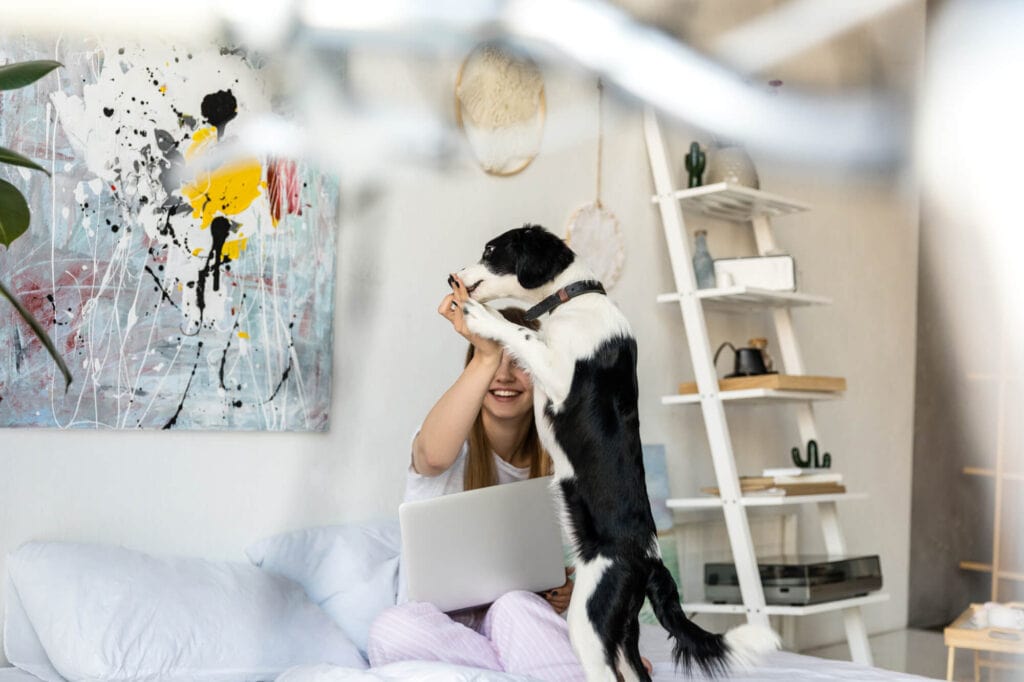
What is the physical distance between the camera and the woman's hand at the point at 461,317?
1.55m

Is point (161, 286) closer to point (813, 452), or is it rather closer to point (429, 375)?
point (429, 375)

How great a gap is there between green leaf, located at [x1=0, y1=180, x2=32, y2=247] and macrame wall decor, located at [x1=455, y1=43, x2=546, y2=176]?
4.20ft

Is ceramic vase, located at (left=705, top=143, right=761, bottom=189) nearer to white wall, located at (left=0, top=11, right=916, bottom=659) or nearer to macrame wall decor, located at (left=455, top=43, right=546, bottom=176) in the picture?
white wall, located at (left=0, top=11, right=916, bottom=659)

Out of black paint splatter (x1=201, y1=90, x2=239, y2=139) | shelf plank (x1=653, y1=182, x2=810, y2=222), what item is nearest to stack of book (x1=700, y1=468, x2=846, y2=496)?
shelf plank (x1=653, y1=182, x2=810, y2=222)

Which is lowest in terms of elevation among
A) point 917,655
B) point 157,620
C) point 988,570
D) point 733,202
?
point 917,655

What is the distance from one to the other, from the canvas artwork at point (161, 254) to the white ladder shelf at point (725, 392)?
0.99m

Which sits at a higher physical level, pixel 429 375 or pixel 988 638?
pixel 429 375

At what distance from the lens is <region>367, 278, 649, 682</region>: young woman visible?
1.53 m

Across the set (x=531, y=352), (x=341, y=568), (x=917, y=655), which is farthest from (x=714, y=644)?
(x=917, y=655)

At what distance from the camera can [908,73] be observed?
11.9 feet

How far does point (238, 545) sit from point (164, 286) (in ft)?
1.66

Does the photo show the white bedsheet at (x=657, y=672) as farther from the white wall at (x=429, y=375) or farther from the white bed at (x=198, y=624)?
the white wall at (x=429, y=375)

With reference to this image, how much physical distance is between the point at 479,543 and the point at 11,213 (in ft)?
2.70

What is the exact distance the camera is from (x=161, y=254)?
184cm
